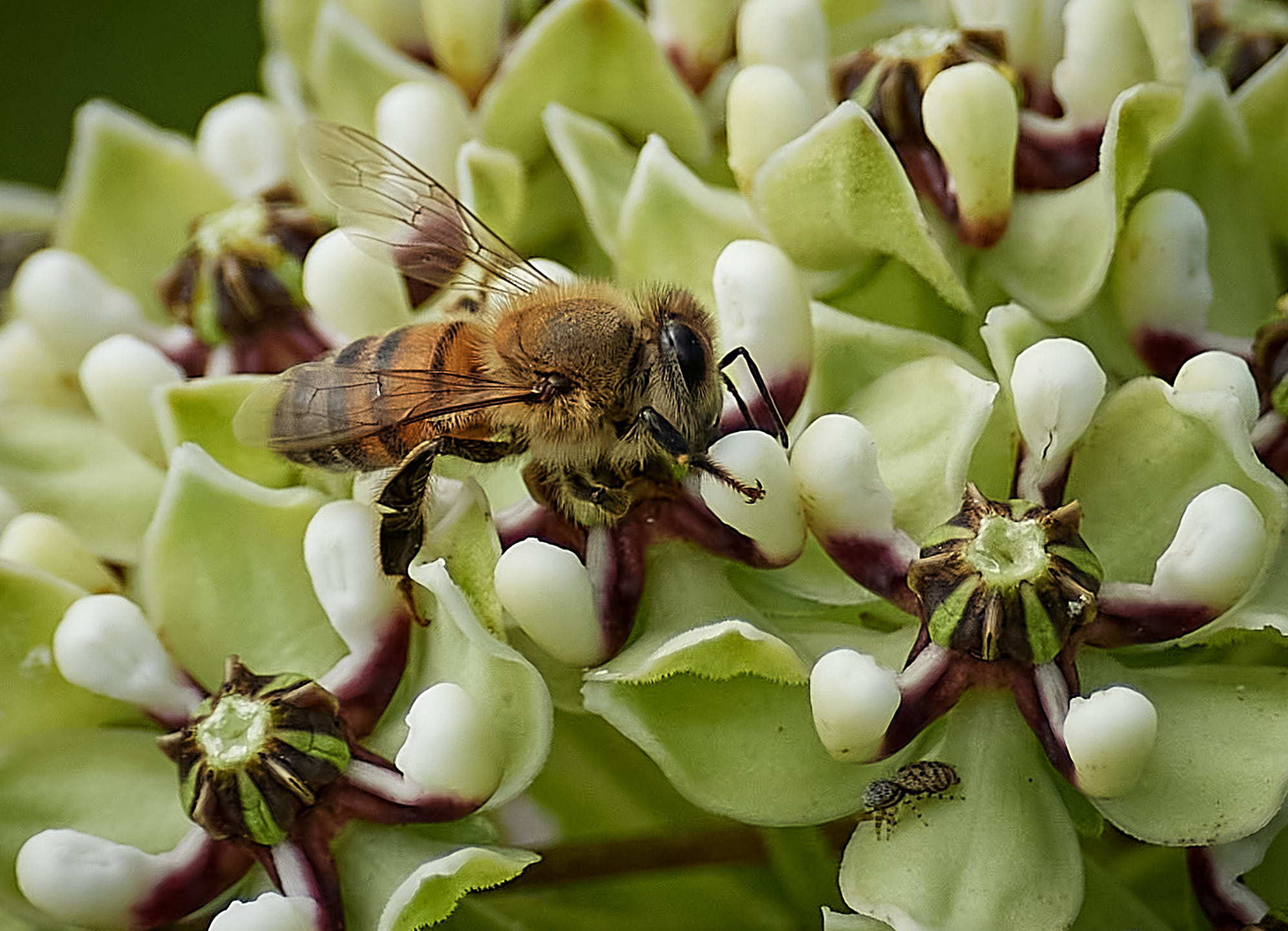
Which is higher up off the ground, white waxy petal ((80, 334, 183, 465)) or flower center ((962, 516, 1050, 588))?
flower center ((962, 516, 1050, 588))

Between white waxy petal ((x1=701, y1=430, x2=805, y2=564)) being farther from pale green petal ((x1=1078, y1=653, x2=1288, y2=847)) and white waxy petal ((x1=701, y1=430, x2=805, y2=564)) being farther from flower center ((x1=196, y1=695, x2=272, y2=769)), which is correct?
flower center ((x1=196, y1=695, x2=272, y2=769))

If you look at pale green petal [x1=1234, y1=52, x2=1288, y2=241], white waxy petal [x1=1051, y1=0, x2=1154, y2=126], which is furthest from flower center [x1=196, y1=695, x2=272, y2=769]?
pale green petal [x1=1234, y1=52, x2=1288, y2=241]

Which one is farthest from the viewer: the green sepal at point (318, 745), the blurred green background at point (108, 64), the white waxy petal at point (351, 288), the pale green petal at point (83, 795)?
the blurred green background at point (108, 64)

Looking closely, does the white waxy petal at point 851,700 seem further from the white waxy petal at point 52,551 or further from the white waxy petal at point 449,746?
Result: the white waxy petal at point 52,551

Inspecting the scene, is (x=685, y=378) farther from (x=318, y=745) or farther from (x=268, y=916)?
(x=268, y=916)

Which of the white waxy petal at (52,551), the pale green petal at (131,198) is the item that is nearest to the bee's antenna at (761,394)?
the white waxy petal at (52,551)

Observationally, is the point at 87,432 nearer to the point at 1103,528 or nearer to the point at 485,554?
the point at 485,554

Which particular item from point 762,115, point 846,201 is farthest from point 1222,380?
point 762,115
